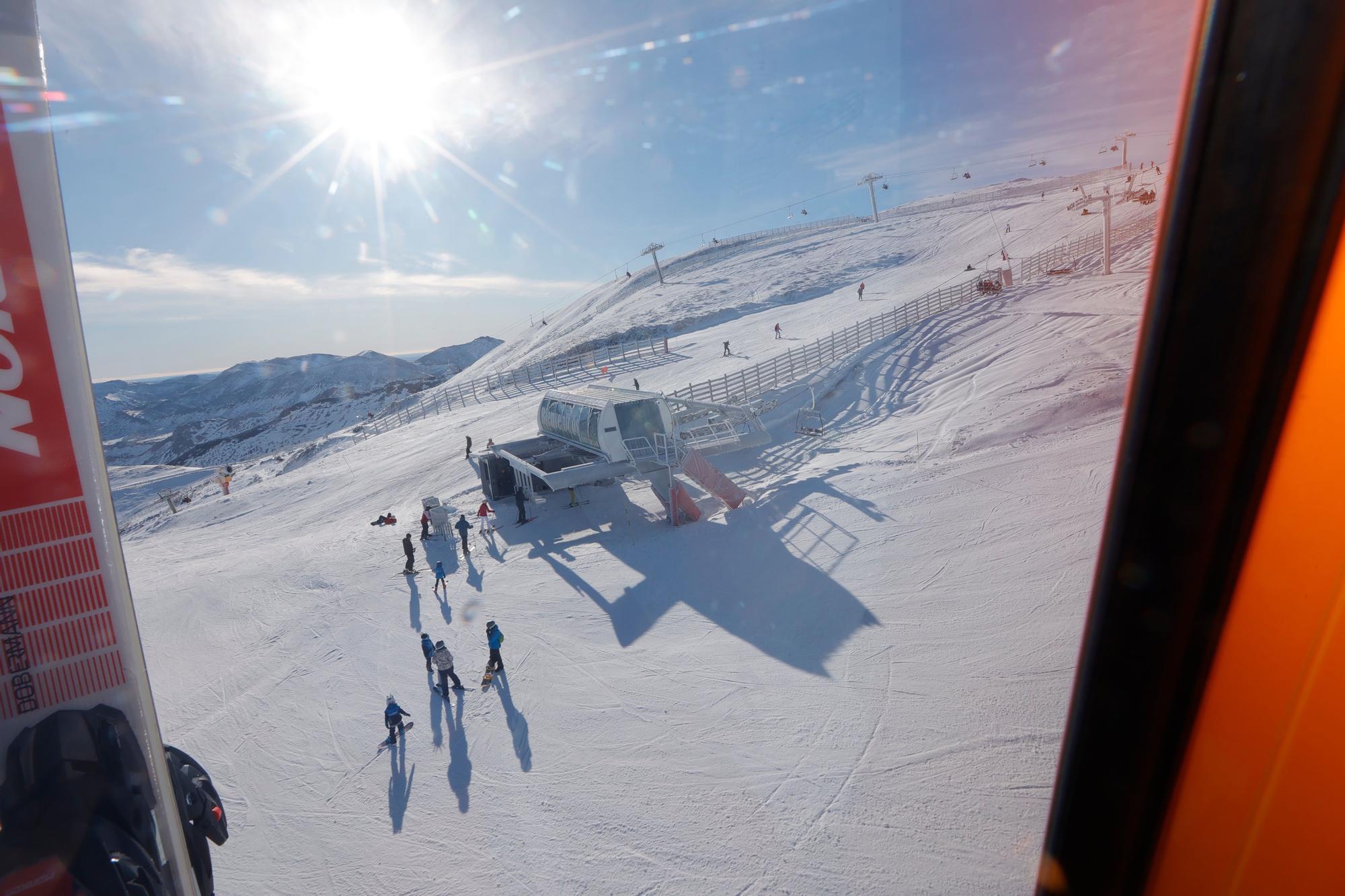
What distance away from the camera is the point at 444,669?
354 inches

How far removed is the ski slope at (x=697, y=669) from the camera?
19.5 ft

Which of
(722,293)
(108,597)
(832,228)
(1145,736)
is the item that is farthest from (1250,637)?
(832,228)

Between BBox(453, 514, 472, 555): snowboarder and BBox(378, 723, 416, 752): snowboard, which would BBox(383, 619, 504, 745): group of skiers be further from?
BBox(453, 514, 472, 555): snowboarder

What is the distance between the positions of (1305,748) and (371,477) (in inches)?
1000

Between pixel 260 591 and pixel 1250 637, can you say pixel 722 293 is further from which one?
pixel 1250 637

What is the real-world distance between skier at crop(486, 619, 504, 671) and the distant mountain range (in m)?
53.5

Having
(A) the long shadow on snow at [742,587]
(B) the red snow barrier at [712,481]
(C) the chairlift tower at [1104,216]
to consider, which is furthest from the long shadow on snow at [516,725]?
(C) the chairlift tower at [1104,216]

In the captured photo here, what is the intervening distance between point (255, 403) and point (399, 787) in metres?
148

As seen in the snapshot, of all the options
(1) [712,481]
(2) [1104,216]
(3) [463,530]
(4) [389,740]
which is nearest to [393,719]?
(4) [389,740]

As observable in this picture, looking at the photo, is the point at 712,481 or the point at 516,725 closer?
the point at 516,725

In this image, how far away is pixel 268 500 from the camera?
23984mm

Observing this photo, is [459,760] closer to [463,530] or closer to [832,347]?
[463,530]

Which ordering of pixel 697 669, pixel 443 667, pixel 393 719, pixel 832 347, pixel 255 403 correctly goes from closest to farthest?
pixel 393 719, pixel 697 669, pixel 443 667, pixel 832 347, pixel 255 403

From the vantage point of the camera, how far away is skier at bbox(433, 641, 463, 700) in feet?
29.5
